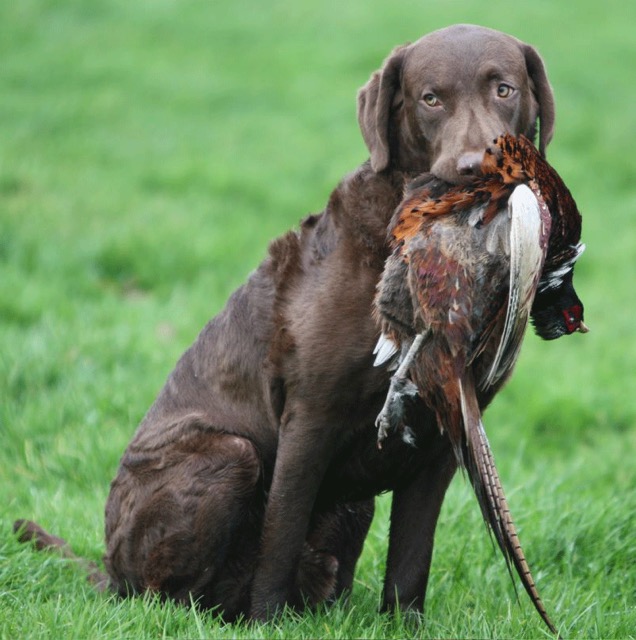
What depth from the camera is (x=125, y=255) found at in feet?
26.6

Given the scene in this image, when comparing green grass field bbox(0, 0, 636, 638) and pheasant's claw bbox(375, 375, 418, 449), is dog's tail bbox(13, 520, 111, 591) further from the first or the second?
pheasant's claw bbox(375, 375, 418, 449)

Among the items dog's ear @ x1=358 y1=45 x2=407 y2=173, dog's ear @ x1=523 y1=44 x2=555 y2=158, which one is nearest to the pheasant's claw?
dog's ear @ x1=358 y1=45 x2=407 y2=173

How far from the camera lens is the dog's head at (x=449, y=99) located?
11.7 ft

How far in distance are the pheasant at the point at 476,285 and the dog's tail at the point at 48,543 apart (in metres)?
1.41

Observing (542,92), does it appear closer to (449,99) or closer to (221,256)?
(449,99)

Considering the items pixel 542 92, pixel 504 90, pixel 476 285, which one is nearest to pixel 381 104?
pixel 504 90

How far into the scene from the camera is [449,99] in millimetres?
3631

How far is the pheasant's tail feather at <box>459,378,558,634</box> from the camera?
3055mm

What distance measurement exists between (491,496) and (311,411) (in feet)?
2.55

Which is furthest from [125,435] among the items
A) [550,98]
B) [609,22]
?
[609,22]

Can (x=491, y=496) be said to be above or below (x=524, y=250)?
below

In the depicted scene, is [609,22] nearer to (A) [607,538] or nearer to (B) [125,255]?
(B) [125,255]

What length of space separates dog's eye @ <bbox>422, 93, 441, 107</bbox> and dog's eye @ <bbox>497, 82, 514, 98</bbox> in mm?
198

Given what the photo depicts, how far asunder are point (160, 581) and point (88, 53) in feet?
31.3
